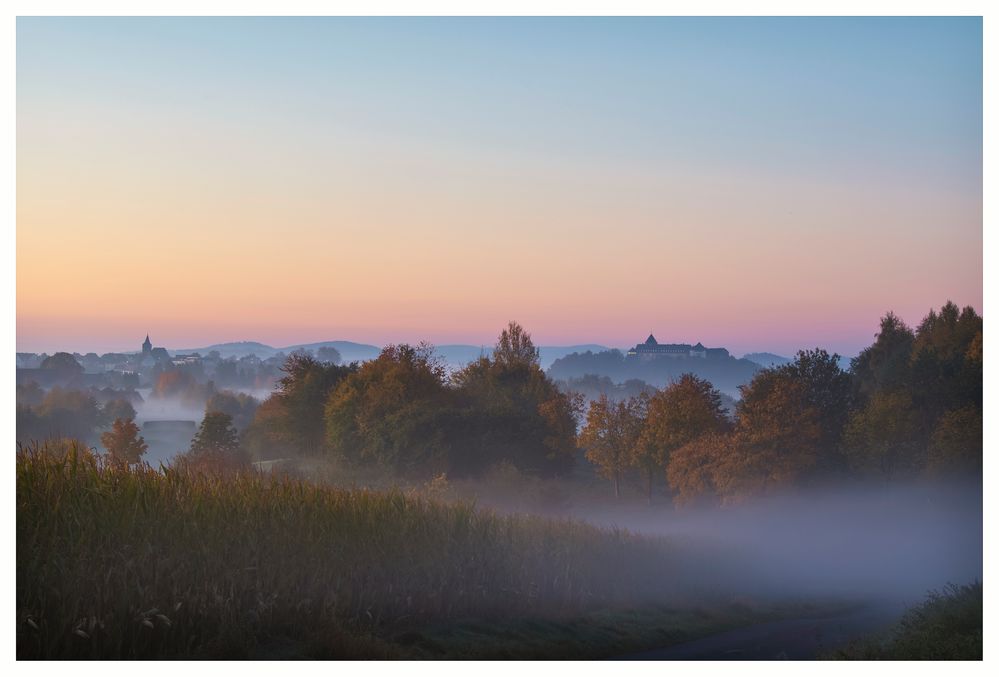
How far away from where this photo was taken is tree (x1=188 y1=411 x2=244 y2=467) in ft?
52.5

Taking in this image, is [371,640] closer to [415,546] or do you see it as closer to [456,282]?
[415,546]

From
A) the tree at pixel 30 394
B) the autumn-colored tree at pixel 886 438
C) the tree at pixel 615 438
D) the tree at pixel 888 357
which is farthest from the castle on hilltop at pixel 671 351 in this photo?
the tree at pixel 615 438

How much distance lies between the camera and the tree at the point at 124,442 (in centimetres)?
1118

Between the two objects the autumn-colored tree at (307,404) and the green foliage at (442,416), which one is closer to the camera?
the green foliage at (442,416)

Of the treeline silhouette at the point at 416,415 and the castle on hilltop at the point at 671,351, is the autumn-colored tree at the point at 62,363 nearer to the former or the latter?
the treeline silhouette at the point at 416,415

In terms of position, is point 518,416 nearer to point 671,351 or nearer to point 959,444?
point 671,351

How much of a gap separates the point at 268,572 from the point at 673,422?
59.7ft

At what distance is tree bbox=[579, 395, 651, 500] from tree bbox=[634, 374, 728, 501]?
1.64 ft

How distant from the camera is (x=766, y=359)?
1680cm

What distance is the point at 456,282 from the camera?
556 inches

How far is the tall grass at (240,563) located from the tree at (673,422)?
1061 cm

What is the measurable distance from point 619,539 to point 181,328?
828 cm

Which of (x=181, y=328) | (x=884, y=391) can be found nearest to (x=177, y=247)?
(x=181, y=328)

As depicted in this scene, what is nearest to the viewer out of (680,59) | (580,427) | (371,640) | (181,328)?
(371,640)
